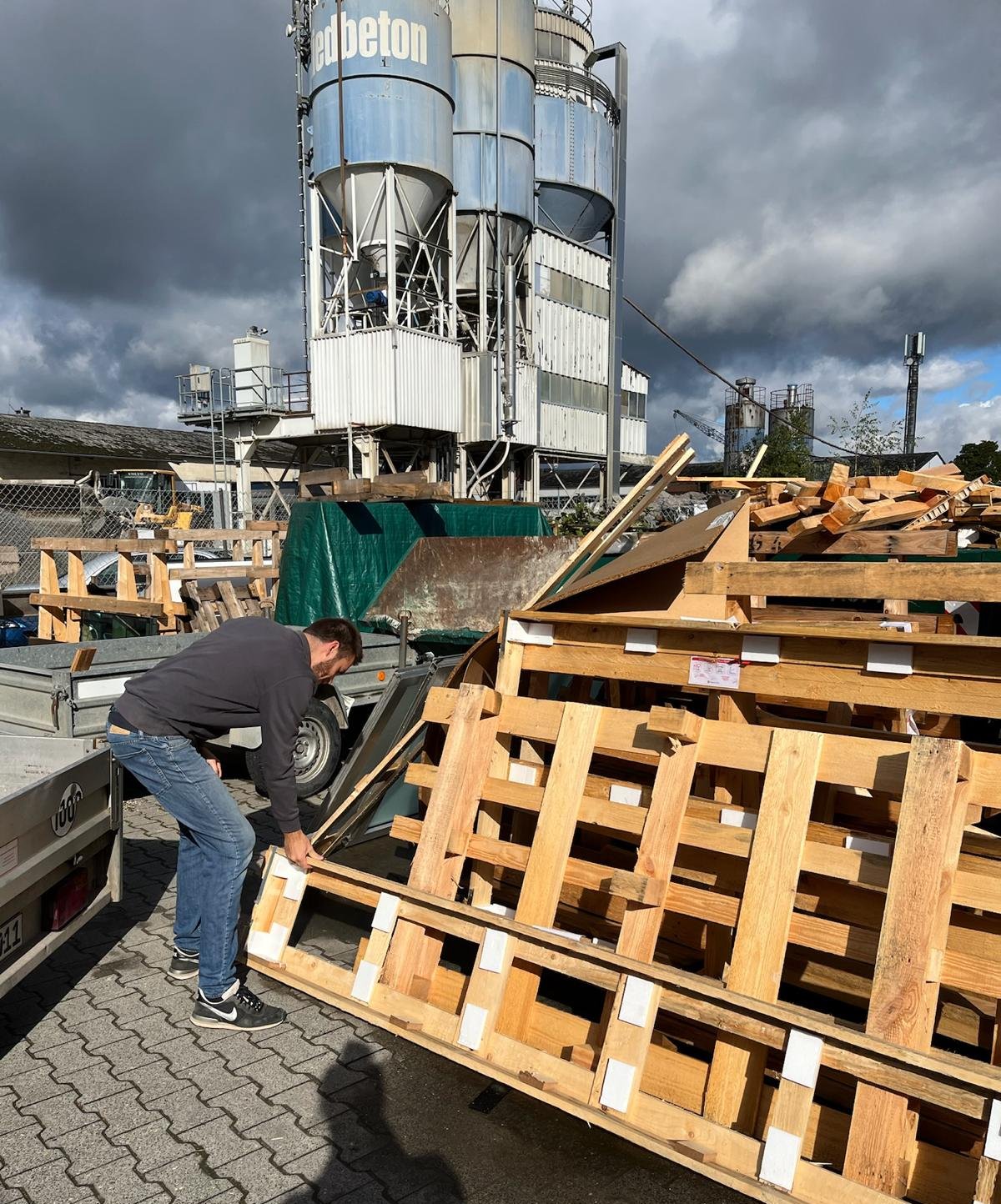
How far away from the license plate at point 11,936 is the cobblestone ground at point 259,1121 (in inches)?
20.5

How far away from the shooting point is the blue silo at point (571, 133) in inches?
966

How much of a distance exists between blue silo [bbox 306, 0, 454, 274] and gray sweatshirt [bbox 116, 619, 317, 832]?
1717cm

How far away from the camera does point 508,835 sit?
4.68m

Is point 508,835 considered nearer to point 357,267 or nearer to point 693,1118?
point 693,1118

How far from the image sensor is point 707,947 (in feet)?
11.1

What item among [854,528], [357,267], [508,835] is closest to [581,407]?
[357,267]

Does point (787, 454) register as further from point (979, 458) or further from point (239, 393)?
point (979, 458)

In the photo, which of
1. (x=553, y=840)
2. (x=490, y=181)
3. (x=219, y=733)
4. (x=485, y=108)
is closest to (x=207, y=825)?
(x=219, y=733)

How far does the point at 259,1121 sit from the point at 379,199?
19.1m

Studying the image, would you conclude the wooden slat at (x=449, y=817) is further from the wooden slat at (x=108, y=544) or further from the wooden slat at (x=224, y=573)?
the wooden slat at (x=224, y=573)

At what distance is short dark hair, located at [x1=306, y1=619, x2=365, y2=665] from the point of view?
3.50 metres

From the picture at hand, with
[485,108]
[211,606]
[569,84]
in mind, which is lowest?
[211,606]

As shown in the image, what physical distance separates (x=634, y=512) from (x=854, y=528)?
170 cm

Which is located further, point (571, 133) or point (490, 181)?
point (571, 133)
